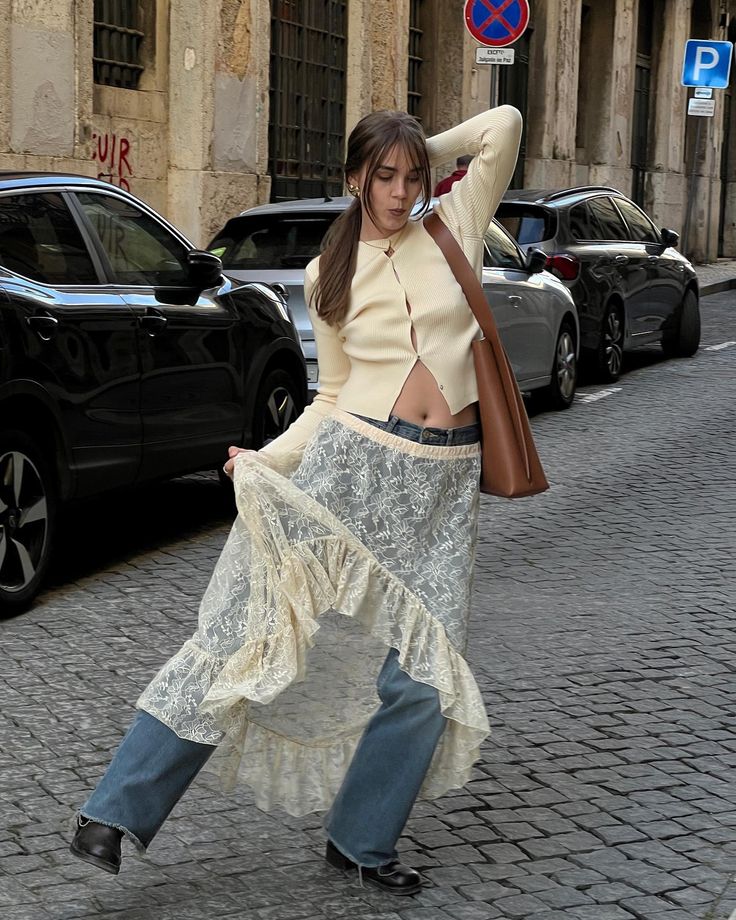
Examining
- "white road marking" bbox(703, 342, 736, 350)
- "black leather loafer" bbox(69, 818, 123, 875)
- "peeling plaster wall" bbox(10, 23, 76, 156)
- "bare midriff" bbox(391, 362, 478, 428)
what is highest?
"peeling plaster wall" bbox(10, 23, 76, 156)

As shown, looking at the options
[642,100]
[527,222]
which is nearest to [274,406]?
[527,222]

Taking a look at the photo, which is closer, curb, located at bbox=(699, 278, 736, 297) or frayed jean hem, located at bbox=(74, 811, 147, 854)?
frayed jean hem, located at bbox=(74, 811, 147, 854)

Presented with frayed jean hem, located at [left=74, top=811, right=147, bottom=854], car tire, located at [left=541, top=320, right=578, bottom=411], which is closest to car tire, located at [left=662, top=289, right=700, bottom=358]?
car tire, located at [left=541, top=320, right=578, bottom=411]

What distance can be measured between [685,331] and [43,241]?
10271 mm

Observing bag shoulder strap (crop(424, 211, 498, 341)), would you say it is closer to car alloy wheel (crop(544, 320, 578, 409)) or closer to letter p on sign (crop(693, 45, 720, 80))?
car alloy wheel (crop(544, 320, 578, 409))

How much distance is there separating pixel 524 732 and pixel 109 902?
5.50 ft

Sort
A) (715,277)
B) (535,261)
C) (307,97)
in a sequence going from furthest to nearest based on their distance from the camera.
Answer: (715,277) < (307,97) < (535,261)

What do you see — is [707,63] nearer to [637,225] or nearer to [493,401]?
[637,225]

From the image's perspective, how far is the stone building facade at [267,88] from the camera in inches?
583

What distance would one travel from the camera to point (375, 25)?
21391mm

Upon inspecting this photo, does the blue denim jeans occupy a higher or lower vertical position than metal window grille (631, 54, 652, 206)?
lower

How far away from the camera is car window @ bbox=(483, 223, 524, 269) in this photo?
39.0ft

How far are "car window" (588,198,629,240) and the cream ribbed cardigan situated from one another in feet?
35.0

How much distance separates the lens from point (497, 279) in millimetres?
11641
